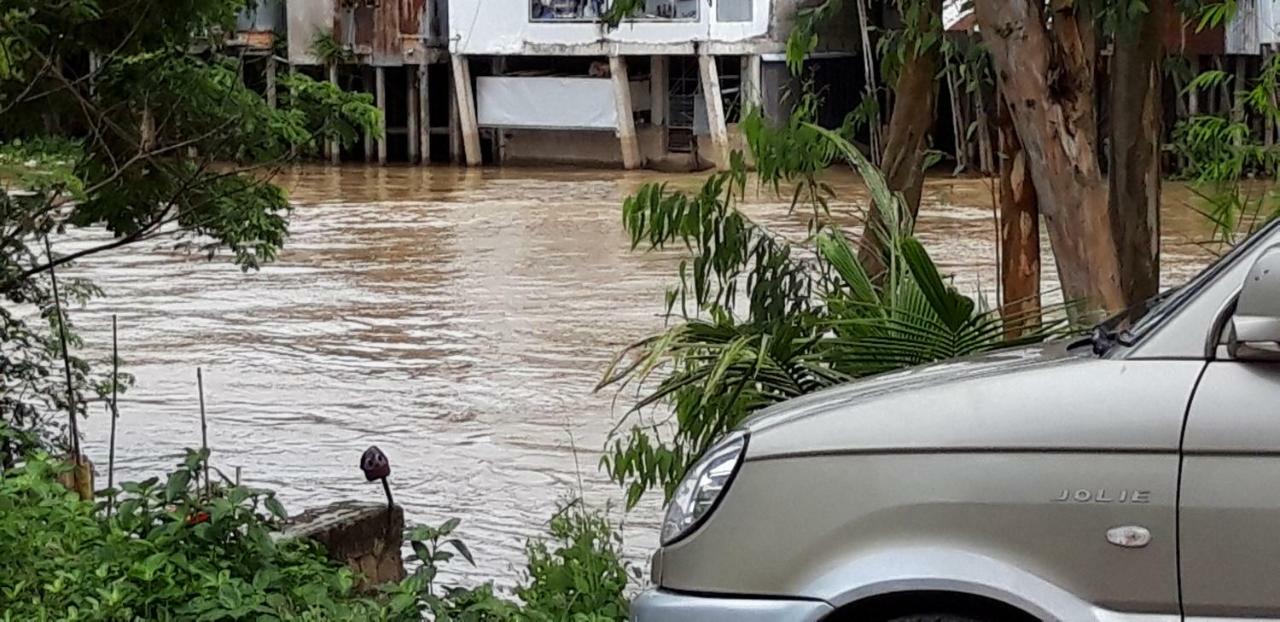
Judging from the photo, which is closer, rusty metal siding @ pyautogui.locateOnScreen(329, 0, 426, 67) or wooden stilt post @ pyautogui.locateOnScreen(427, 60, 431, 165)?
rusty metal siding @ pyautogui.locateOnScreen(329, 0, 426, 67)

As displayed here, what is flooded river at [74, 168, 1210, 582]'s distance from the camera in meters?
11.4

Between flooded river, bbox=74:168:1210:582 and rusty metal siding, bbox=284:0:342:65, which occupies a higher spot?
rusty metal siding, bbox=284:0:342:65

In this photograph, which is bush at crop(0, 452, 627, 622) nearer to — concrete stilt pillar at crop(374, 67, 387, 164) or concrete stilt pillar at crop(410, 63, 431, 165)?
concrete stilt pillar at crop(374, 67, 387, 164)

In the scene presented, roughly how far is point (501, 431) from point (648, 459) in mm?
6942

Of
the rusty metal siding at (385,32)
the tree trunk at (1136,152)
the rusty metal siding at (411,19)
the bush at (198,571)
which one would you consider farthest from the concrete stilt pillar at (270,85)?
the rusty metal siding at (411,19)

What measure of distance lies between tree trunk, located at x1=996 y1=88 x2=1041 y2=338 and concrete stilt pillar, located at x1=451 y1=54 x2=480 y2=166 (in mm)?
30215

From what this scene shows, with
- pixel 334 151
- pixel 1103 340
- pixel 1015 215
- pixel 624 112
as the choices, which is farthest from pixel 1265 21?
pixel 1103 340

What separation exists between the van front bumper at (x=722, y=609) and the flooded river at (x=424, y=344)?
4.30 m

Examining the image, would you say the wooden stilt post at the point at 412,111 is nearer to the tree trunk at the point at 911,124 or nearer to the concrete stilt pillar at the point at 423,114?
the concrete stilt pillar at the point at 423,114

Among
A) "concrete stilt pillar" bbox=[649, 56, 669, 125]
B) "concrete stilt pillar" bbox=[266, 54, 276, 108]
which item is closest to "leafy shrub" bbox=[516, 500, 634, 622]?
"concrete stilt pillar" bbox=[266, 54, 276, 108]

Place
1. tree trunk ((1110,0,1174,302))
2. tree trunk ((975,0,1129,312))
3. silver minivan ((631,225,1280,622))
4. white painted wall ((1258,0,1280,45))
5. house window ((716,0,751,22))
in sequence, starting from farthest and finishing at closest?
house window ((716,0,751,22)) < white painted wall ((1258,0,1280,45)) < tree trunk ((1110,0,1174,302)) < tree trunk ((975,0,1129,312)) < silver minivan ((631,225,1280,622))

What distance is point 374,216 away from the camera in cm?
2853

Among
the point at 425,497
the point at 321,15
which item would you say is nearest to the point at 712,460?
the point at 425,497

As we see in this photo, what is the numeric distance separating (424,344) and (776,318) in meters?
11.0
